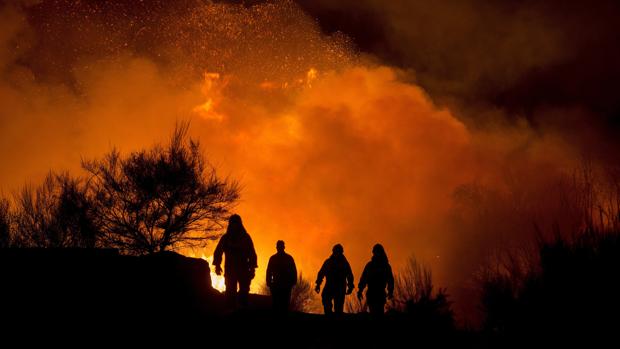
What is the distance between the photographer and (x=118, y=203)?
27688 millimetres

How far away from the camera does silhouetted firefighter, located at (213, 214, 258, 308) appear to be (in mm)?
13891

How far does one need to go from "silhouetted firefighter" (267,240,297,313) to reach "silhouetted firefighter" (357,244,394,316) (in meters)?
1.77

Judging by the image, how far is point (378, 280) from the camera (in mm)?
13203

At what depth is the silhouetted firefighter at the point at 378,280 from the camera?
520 inches

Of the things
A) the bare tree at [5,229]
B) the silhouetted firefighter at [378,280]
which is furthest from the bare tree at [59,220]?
the silhouetted firefighter at [378,280]

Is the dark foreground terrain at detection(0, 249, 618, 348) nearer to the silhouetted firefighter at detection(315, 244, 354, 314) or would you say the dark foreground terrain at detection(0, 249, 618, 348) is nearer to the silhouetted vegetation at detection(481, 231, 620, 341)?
the silhouetted vegetation at detection(481, 231, 620, 341)

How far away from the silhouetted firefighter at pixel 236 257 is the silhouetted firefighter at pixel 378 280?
281 cm

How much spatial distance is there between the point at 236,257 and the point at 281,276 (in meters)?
1.23

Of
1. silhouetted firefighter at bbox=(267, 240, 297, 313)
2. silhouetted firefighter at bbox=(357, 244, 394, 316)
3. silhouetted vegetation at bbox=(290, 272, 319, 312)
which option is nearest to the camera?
silhouetted firefighter at bbox=(357, 244, 394, 316)

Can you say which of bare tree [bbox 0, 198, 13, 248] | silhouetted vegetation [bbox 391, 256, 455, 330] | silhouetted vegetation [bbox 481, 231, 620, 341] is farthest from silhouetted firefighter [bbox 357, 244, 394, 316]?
bare tree [bbox 0, 198, 13, 248]

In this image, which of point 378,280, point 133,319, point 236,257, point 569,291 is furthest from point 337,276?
point 569,291

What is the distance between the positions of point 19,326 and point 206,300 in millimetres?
6869

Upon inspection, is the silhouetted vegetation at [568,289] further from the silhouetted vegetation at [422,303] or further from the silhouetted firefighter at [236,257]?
the silhouetted firefighter at [236,257]

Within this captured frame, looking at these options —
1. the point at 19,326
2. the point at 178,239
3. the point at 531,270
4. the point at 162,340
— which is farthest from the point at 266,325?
the point at 178,239
